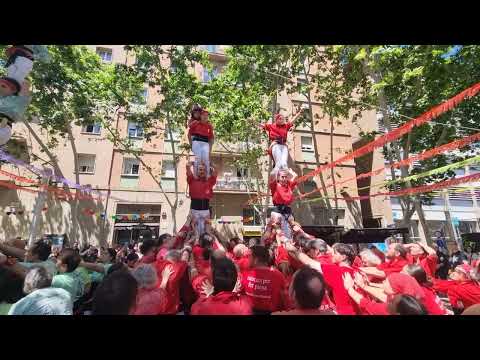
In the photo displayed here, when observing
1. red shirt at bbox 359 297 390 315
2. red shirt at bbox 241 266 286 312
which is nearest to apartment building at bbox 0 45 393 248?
red shirt at bbox 241 266 286 312

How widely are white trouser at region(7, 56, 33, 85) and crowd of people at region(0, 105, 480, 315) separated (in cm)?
230

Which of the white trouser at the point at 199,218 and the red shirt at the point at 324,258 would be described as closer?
the red shirt at the point at 324,258

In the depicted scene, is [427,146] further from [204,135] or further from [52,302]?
[52,302]

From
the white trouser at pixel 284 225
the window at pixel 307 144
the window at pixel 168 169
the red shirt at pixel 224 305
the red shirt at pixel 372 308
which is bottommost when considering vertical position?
the red shirt at pixel 372 308

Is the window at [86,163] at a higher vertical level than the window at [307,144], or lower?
lower

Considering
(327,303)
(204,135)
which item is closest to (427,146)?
(204,135)

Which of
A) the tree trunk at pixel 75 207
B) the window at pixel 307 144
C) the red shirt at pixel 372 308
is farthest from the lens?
the window at pixel 307 144

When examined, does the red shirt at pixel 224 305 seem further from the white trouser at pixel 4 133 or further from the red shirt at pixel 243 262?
the white trouser at pixel 4 133

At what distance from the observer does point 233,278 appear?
8.94 feet

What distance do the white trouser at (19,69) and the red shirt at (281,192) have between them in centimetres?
431

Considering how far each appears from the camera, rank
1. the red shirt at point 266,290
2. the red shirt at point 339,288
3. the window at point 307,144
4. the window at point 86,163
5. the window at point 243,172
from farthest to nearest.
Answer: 1. the window at point 307,144
2. the window at point 243,172
3. the window at point 86,163
4. the red shirt at point 266,290
5. the red shirt at point 339,288

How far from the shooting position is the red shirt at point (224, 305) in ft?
7.84

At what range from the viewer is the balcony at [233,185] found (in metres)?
20.9

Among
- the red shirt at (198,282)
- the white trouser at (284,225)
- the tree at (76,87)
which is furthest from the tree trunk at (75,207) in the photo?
the red shirt at (198,282)
